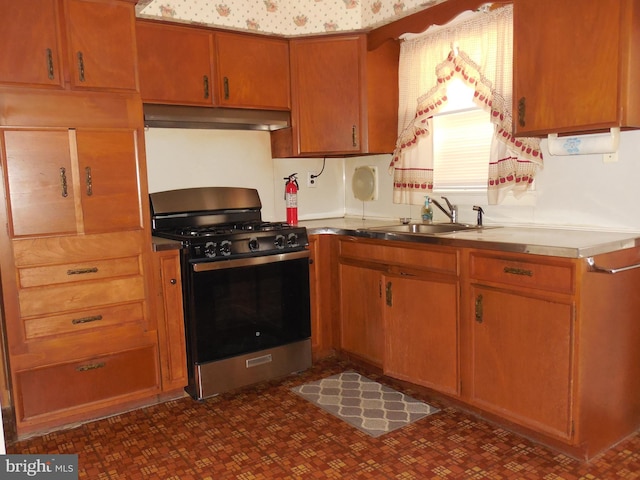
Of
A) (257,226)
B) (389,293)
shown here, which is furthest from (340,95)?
(389,293)

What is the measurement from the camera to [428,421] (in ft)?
8.18

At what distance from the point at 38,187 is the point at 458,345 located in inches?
83.1

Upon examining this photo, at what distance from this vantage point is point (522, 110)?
7.93 ft

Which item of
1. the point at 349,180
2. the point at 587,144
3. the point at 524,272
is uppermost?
the point at 587,144

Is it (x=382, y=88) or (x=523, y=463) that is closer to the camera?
(x=523, y=463)

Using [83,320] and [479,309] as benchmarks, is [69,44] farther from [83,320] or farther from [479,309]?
[479,309]

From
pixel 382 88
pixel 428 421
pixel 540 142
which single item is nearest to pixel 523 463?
pixel 428 421

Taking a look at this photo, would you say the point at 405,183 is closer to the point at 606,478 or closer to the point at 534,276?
the point at 534,276

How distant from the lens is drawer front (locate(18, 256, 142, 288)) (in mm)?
2381

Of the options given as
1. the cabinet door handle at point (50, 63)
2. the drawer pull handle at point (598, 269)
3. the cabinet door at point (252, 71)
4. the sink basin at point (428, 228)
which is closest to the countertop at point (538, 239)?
the drawer pull handle at point (598, 269)

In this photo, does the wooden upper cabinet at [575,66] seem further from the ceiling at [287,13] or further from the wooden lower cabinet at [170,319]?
the wooden lower cabinet at [170,319]

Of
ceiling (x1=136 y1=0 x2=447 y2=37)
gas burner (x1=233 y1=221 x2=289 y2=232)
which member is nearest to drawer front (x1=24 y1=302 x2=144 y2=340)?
gas burner (x1=233 y1=221 x2=289 y2=232)

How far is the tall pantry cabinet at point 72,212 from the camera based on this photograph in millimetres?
2326

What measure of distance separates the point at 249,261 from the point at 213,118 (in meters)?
0.91
